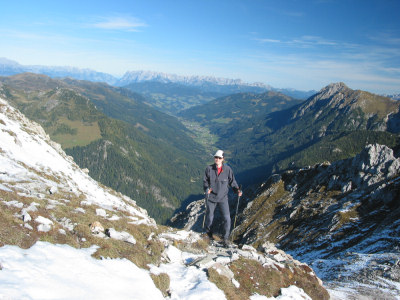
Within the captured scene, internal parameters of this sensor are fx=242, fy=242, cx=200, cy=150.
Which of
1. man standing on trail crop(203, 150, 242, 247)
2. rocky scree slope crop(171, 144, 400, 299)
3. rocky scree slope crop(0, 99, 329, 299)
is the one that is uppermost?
man standing on trail crop(203, 150, 242, 247)

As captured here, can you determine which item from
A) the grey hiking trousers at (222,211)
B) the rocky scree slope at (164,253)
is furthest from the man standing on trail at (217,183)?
the rocky scree slope at (164,253)

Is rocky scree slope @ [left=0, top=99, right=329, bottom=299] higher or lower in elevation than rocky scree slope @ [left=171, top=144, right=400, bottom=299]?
higher

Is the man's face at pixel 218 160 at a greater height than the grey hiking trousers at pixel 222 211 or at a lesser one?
greater

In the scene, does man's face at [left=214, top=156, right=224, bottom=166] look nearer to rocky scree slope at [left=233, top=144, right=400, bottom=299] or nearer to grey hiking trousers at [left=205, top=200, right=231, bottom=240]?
grey hiking trousers at [left=205, top=200, right=231, bottom=240]

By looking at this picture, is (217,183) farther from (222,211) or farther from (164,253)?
(164,253)

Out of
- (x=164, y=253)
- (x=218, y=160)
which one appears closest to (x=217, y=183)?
(x=218, y=160)

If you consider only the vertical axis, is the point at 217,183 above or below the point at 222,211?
above

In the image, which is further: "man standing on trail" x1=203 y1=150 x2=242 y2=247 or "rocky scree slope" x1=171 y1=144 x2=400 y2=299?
"rocky scree slope" x1=171 y1=144 x2=400 y2=299

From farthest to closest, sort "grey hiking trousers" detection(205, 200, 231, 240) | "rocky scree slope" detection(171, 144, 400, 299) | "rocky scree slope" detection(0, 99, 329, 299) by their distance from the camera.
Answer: "rocky scree slope" detection(171, 144, 400, 299)
"grey hiking trousers" detection(205, 200, 231, 240)
"rocky scree slope" detection(0, 99, 329, 299)

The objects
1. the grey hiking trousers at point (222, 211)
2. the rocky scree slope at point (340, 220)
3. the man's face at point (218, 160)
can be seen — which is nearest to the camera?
the man's face at point (218, 160)

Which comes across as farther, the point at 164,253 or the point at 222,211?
the point at 222,211

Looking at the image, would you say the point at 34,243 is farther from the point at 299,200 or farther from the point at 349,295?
the point at 299,200

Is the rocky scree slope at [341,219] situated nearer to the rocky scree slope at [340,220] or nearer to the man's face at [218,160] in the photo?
the rocky scree slope at [340,220]

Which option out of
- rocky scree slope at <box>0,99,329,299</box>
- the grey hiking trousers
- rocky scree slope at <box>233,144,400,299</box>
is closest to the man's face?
the grey hiking trousers
